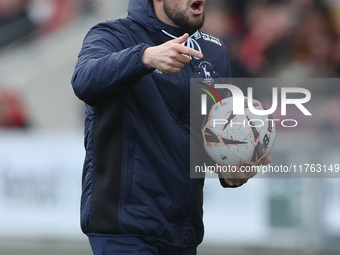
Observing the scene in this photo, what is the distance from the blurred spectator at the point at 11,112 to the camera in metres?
11.2

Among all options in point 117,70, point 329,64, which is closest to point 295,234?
point 329,64

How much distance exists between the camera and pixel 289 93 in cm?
838

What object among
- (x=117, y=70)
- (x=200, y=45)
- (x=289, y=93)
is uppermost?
(x=289, y=93)

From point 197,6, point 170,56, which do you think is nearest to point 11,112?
point 197,6

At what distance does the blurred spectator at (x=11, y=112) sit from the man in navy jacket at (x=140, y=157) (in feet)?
24.3

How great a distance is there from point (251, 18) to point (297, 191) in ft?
9.18

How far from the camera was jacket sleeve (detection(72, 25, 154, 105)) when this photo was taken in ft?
11.5

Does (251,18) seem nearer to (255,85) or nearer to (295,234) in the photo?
(255,85)

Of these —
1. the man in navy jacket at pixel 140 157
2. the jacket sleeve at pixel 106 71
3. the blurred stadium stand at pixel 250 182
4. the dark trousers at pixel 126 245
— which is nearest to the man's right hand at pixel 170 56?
the jacket sleeve at pixel 106 71

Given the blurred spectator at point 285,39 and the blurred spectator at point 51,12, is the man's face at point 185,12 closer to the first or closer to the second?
the blurred spectator at point 285,39

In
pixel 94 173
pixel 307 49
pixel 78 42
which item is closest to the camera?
pixel 94 173

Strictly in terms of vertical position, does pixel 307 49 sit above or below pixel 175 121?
above

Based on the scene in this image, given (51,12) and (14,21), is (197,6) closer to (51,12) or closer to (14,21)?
(51,12)

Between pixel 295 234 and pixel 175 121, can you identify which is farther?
pixel 295 234
